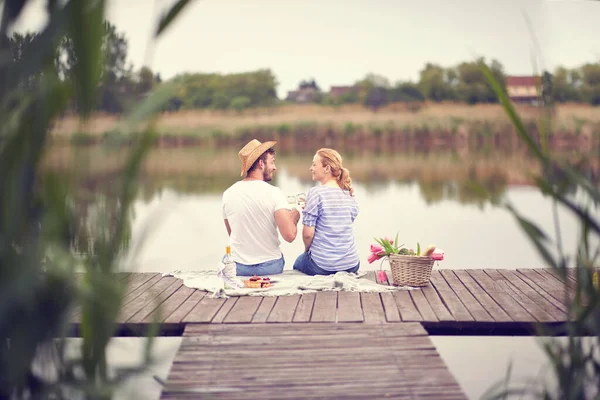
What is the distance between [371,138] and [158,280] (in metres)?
35.6

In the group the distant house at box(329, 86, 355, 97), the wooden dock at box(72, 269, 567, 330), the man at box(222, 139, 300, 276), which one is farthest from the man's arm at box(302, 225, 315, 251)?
the distant house at box(329, 86, 355, 97)

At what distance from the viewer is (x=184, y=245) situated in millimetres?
13547

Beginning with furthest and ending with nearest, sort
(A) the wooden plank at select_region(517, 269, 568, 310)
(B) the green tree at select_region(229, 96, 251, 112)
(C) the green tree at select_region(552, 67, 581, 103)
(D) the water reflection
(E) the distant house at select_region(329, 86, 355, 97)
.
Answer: (E) the distant house at select_region(329, 86, 355, 97) → (B) the green tree at select_region(229, 96, 251, 112) → (C) the green tree at select_region(552, 67, 581, 103) → (A) the wooden plank at select_region(517, 269, 568, 310) → (D) the water reflection

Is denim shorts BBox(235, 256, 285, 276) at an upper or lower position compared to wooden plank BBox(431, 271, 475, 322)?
upper

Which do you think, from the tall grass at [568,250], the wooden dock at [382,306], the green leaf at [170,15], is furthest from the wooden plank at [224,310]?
the green leaf at [170,15]

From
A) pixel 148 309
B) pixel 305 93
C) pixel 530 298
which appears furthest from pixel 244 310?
pixel 305 93

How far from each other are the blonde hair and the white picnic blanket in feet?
2.13

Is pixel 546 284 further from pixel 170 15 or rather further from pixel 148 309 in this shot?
pixel 170 15

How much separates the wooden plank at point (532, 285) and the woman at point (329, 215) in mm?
1294

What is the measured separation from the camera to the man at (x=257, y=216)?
228 inches

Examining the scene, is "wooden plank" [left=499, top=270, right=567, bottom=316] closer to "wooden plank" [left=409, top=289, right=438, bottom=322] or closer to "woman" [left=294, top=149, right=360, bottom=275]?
"wooden plank" [left=409, top=289, right=438, bottom=322]

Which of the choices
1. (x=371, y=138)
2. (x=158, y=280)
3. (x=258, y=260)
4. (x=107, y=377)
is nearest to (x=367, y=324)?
(x=258, y=260)

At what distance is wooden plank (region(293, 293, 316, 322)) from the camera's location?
4719 millimetres

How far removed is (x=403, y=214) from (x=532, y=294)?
11.6 metres
